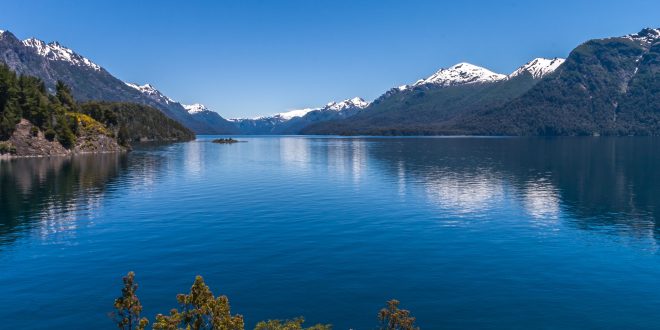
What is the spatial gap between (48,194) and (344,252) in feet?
232

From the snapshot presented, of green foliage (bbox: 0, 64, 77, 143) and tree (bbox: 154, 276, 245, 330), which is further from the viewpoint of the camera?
green foliage (bbox: 0, 64, 77, 143)

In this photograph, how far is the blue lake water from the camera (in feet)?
113

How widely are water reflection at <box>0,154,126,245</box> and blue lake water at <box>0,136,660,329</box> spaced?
0.49 metres

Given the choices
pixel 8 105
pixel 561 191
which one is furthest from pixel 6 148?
pixel 561 191

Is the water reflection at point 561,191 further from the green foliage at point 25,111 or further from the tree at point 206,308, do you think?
the green foliage at point 25,111

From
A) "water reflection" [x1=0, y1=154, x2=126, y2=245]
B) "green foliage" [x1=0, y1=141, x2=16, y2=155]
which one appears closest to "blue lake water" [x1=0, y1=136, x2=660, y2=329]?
"water reflection" [x1=0, y1=154, x2=126, y2=245]

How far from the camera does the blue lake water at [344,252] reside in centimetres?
3450

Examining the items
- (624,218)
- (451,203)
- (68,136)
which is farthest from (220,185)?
(68,136)

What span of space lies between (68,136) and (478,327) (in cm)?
21203

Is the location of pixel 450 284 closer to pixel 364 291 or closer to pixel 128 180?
pixel 364 291

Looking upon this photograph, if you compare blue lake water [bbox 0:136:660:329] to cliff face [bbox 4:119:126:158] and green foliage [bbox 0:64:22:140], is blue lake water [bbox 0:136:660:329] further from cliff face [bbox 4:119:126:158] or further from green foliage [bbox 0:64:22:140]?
cliff face [bbox 4:119:126:158]

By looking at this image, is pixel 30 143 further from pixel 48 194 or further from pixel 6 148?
pixel 48 194

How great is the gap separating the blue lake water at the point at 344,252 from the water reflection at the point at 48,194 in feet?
1.59

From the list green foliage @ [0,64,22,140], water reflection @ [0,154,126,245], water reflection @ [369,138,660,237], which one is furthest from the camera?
green foliage @ [0,64,22,140]
